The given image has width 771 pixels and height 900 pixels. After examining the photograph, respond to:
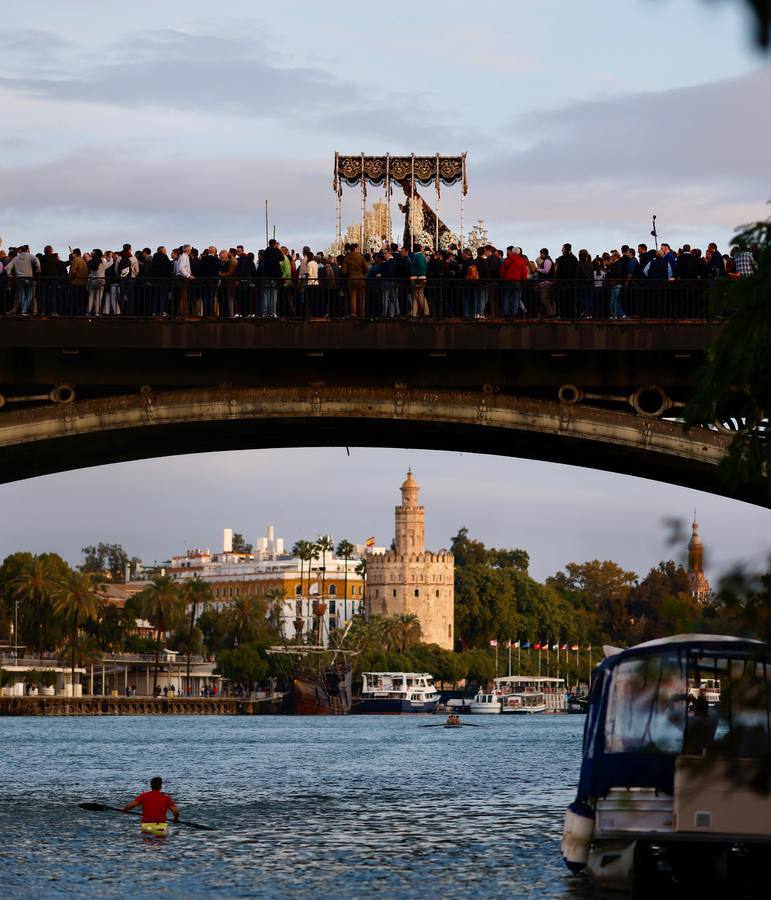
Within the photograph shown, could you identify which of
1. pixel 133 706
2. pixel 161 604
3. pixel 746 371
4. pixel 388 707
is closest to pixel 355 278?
pixel 746 371

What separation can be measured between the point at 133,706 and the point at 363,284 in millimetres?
145696

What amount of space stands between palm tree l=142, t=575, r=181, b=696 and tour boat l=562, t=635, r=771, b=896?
154m

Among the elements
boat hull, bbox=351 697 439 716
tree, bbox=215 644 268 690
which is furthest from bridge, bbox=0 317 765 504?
tree, bbox=215 644 268 690

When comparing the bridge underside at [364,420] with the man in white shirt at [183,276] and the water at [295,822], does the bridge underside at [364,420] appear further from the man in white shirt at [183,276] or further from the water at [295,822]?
the water at [295,822]

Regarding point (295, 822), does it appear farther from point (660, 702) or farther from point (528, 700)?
point (528, 700)

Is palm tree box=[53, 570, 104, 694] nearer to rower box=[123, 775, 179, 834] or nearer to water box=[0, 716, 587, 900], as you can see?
water box=[0, 716, 587, 900]

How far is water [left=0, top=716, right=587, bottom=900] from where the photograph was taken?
3003 cm

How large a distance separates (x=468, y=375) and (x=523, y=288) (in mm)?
1966

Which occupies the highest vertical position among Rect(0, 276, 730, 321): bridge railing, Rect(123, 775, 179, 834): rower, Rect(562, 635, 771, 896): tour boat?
Rect(0, 276, 730, 321): bridge railing

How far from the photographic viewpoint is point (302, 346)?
32.4 m

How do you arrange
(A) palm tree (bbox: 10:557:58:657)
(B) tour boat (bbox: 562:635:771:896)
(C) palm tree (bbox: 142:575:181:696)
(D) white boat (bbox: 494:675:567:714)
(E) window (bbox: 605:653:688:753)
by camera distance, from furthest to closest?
(D) white boat (bbox: 494:675:567:714) < (C) palm tree (bbox: 142:575:181:696) < (A) palm tree (bbox: 10:557:58:657) < (E) window (bbox: 605:653:688:753) < (B) tour boat (bbox: 562:635:771:896)

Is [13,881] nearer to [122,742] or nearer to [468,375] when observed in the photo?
[468,375]

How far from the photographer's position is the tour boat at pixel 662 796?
23938 millimetres

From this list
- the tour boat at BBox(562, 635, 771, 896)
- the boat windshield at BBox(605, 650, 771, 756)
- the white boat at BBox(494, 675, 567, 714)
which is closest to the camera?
the tour boat at BBox(562, 635, 771, 896)
